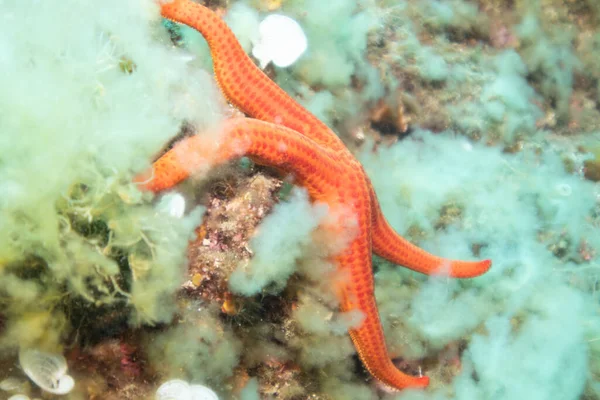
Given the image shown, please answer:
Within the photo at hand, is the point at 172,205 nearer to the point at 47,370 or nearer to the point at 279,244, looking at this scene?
the point at 279,244

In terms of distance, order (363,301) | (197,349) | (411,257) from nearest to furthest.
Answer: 1. (197,349)
2. (363,301)
3. (411,257)

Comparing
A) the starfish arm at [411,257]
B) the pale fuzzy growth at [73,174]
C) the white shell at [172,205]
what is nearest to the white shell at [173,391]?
the pale fuzzy growth at [73,174]

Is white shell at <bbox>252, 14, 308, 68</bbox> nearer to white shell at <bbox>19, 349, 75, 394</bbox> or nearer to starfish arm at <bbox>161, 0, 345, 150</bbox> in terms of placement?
starfish arm at <bbox>161, 0, 345, 150</bbox>

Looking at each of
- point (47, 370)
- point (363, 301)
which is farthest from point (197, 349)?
point (363, 301)

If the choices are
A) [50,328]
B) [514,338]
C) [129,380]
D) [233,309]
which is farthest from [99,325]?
[514,338]

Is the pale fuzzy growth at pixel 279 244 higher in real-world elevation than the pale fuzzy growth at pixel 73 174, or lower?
lower

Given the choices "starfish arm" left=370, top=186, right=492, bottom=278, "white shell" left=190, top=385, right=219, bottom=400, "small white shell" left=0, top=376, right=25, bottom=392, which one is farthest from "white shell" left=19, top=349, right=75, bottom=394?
A: "starfish arm" left=370, top=186, right=492, bottom=278

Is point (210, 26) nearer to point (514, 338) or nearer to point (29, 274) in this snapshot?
point (29, 274)

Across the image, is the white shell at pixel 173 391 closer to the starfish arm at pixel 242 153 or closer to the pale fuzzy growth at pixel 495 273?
the starfish arm at pixel 242 153
